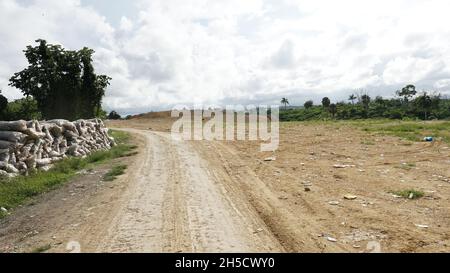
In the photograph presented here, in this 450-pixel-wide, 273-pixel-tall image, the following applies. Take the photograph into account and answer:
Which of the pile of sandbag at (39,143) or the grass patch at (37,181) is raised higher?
the pile of sandbag at (39,143)

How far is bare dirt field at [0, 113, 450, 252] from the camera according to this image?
5535 mm

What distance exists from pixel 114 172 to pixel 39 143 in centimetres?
265

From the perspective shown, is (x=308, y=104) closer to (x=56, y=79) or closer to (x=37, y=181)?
(x=56, y=79)

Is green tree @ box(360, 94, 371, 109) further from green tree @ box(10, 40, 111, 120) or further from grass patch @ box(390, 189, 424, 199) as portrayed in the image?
grass patch @ box(390, 189, 424, 199)

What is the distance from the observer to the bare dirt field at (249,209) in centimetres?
554

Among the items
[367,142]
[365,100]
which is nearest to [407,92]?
[365,100]

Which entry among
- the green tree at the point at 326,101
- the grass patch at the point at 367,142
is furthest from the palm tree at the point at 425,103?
the grass patch at the point at 367,142

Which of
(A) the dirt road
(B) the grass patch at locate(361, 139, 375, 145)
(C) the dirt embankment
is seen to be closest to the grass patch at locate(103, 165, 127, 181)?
(A) the dirt road

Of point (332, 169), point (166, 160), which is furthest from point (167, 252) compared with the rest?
point (166, 160)

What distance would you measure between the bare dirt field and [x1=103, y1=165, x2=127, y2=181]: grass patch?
245 millimetres

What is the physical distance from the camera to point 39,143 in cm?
1192

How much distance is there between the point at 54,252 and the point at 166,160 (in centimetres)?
781

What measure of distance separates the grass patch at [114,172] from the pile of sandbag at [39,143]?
215 centimetres

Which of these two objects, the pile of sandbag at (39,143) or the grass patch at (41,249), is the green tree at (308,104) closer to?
the pile of sandbag at (39,143)
